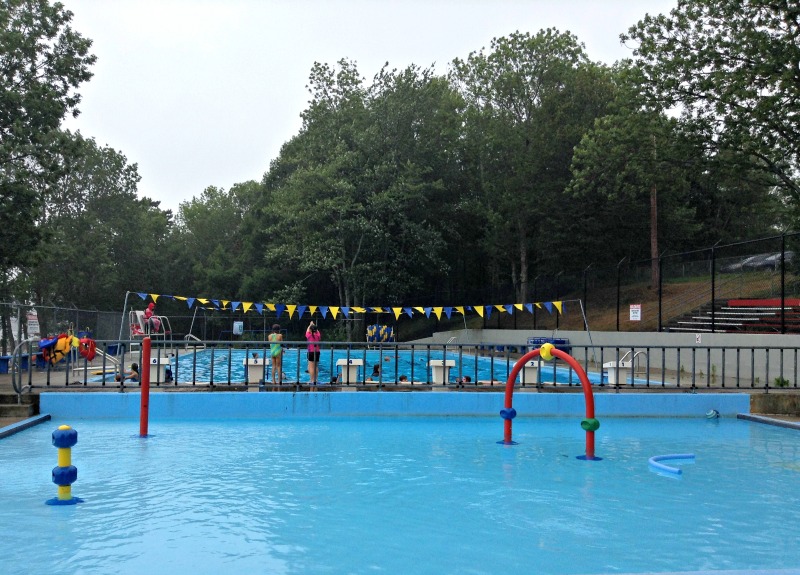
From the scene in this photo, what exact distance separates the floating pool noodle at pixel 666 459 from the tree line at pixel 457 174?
15879 mm

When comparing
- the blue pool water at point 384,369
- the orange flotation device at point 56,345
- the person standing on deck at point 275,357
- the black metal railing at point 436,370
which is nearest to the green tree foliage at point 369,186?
the blue pool water at point 384,369

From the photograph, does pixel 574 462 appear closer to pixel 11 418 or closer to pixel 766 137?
pixel 11 418

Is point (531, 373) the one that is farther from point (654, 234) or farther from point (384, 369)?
point (654, 234)

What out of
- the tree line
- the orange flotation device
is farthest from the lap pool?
the tree line

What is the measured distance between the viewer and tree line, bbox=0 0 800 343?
27.6 metres

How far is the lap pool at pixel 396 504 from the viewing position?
21.9 ft

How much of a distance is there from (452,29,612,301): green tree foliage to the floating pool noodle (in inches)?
1317

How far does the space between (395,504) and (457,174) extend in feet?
156

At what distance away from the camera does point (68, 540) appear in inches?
280

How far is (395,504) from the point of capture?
8797 millimetres

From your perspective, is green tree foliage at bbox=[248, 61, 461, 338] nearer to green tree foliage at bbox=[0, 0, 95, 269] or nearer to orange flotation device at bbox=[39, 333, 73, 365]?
green tree foliage at bbox=[0, 0, 95, 269]

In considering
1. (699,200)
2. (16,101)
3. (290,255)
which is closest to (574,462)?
(16,101)

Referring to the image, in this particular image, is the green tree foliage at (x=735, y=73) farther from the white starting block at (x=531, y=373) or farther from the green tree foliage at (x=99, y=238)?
the green tree foliage at (x=99, y=238)

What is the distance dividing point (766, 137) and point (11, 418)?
25.5 m
